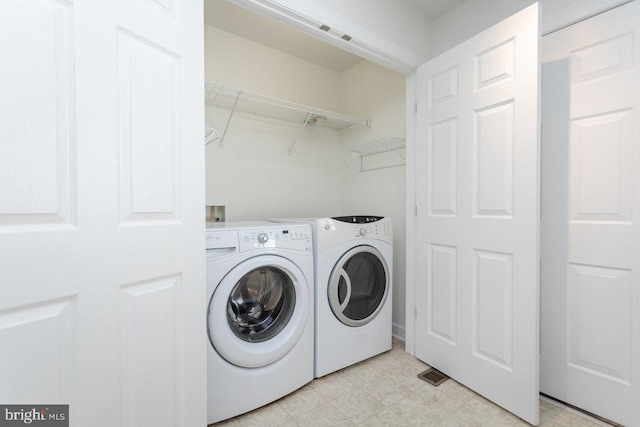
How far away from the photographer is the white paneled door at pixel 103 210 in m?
0.67

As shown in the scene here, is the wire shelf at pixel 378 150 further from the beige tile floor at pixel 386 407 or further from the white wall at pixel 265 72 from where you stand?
the beige tile floor at pixel 386 407

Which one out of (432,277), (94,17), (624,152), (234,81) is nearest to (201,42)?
(94,17)

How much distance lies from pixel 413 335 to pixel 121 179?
202cm

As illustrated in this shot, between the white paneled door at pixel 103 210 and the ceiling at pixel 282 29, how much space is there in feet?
3.92

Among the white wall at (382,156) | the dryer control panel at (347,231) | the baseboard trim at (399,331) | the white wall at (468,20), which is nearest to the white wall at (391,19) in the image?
the white wall at (468,20)

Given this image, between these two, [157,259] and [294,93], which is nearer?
[157,259]

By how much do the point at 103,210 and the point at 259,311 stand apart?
1052 mm

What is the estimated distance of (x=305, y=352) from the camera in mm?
1705

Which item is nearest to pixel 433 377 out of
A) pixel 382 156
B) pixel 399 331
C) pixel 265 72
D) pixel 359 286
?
pixel 399 331

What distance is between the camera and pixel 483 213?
1598mm

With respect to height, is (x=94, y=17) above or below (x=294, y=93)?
below

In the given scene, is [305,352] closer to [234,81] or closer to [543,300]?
[543,300]

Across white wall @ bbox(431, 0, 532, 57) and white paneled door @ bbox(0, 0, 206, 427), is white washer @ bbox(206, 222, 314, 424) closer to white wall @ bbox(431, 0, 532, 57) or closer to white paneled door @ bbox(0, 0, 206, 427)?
white paneled door @ bbox(0, 0, 206, 427)

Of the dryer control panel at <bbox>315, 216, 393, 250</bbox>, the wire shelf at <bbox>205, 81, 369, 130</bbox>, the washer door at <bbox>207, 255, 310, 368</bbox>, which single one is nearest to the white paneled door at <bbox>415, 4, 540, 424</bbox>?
the dryer control panel at <bbox>315, 216, 393, 250</bbox>
